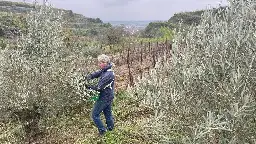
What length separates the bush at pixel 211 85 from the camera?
7.29 meters

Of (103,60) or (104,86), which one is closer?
(103,60)

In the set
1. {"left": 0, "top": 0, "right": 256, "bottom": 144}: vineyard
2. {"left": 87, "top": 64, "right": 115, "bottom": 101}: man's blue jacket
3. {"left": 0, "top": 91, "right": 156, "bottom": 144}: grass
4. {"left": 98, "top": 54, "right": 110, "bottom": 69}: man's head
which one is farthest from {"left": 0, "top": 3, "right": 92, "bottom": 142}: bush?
{"left": 98, "top": 54, "right": 110, "bottom": 69}: man's head

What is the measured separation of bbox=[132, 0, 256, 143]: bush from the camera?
23.9 ft

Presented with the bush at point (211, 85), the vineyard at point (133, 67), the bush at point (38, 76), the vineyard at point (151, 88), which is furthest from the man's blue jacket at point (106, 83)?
the vineyard at point (133, 67)

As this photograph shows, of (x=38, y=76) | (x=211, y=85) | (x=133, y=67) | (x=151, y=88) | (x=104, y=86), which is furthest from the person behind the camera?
(x=133, y=67)

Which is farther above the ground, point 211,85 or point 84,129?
point 211,85

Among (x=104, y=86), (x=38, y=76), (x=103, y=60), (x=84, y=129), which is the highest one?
(x=103, y=60)

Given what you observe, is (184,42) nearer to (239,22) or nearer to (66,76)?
(239,22)

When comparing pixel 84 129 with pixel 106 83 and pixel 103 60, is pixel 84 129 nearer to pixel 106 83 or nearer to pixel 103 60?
pixel 106 83

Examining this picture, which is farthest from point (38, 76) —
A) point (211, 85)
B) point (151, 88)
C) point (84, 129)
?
point (211, 85)

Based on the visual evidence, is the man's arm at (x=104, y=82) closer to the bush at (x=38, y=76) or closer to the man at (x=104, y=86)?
the man at (x=104, y=86)

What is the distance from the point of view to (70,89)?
17.0 m

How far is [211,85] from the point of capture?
7715 mm

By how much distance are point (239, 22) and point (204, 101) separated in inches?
60.7
